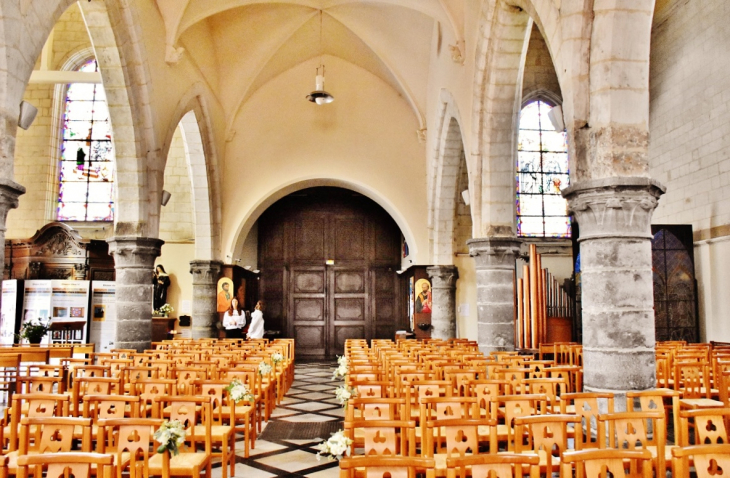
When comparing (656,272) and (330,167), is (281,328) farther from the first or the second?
(656,272)

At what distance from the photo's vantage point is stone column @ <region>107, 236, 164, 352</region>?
979cm

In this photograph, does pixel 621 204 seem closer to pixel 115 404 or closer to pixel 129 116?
pixel 115 404

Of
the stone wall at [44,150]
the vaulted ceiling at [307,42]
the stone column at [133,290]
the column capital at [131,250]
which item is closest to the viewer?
the stone column at [133,290]

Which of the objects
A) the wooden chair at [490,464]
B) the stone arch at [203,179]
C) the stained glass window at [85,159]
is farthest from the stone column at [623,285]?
the stained glass window at [85,159]

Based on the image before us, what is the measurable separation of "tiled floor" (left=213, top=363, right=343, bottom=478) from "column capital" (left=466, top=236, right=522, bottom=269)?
10.6 feet

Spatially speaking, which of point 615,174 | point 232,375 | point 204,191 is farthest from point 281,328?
point 615,174

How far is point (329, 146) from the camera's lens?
16.0 m

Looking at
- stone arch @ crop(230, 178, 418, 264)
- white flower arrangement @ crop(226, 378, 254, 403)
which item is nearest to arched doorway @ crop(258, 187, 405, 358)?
stone arch @ crop(230, 178, 418, 264)

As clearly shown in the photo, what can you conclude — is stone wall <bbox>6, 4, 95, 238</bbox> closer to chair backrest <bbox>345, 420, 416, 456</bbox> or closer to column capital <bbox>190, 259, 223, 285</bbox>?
column capital <bbox>190, 259, 223, 285</bbox>

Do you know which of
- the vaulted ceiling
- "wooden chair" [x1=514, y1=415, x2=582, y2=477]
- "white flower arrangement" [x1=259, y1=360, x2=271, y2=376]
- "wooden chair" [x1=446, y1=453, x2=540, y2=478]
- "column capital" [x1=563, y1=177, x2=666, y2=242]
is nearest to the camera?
"wooden chair" [x1=446, y1=453, x2=540, y2=478]

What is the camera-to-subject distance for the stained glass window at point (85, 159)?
16531 mm

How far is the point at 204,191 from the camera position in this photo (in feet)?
48.8

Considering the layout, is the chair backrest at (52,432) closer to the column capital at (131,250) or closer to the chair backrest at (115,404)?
the chair backrest at (115,404)

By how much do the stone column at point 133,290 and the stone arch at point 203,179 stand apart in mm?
4517
